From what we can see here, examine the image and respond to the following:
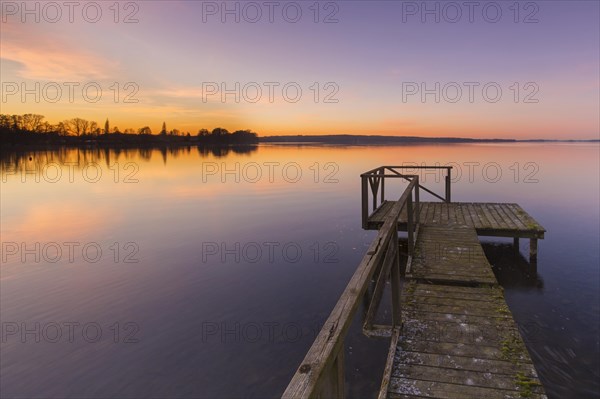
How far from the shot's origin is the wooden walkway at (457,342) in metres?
4.19

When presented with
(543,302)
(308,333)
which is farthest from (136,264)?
(543,302)

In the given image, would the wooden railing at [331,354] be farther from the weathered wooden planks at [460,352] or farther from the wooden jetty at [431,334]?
the weathered wooden planks at [460,352]

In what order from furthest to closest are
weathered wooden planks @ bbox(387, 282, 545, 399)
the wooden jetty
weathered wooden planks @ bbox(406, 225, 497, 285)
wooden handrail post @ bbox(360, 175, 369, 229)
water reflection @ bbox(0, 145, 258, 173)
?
water reflection @ bbox(0, 145, 258, 173) < wooden handrail post @ bbox(360, 175, 369, 229) < weathered wooden planks @ bbox(406, 225, 497, 285) < weathered wooden planks @ bbox(387, 282, 545, 399) < the wooden jetty

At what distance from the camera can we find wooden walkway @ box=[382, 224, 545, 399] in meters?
4.19

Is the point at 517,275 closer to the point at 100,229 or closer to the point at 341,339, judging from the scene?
the point at 341,339

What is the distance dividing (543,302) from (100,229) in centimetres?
1980

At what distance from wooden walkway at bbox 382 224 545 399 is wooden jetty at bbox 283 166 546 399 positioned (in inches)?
0.4

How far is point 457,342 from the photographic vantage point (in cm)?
511

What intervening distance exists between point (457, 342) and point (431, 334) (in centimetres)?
38

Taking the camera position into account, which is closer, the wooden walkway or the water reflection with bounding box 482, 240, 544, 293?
the wooden walkway

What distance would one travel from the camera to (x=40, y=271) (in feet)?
42.3

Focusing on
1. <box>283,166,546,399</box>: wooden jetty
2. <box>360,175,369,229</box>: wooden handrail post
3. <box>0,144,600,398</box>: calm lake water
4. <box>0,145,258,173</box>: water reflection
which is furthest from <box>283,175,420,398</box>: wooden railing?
<box>0,145,258,173</box>: water reflection

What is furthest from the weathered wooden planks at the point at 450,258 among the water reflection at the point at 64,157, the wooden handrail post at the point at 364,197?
the water reflection at the point at 64,157

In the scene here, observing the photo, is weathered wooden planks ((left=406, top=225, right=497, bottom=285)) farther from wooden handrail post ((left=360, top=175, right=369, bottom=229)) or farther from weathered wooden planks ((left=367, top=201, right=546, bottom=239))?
wooden handrail post ((left=360, top=175, right=369, bottom=229))
